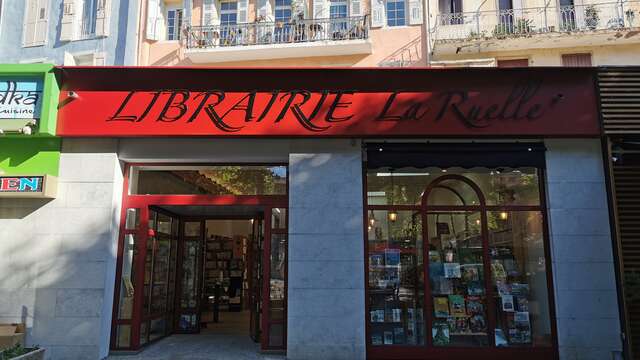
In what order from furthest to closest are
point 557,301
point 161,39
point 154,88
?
point 161,39, point 154,88, point 557,301

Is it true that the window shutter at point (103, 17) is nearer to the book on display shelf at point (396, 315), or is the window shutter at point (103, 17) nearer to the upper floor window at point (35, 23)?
the upper floor window at point (35, 23)

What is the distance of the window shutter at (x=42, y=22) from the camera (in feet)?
53.4

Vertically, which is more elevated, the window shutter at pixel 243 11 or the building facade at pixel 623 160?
the window shutter at pixel 243 11

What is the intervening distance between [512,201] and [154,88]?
672 cm

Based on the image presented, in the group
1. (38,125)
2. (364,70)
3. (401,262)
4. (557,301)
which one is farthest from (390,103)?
(38,125)

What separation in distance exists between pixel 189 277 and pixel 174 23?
9.19 meters

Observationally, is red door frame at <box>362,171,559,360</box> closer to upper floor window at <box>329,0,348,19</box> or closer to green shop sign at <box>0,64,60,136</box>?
green shop sign at <box>0,64,60,136</box>

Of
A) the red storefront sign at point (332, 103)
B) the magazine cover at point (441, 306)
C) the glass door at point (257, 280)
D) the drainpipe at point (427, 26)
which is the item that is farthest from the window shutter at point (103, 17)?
the magazine cover at point (441, 306)

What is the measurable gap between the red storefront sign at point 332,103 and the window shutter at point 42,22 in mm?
9258

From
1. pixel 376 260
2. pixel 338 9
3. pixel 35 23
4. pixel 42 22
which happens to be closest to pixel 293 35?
pixel 338 9

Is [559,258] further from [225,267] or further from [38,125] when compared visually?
[225,267]

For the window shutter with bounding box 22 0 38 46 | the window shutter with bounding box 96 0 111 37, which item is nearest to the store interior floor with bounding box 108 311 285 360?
the window shutter with bounding box 96 0 111 37

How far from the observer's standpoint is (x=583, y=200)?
8.48 meters

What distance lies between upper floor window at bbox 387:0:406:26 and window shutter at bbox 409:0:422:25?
0.30 meters
